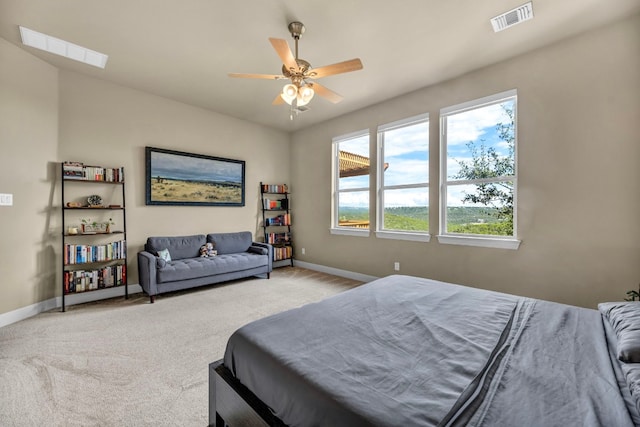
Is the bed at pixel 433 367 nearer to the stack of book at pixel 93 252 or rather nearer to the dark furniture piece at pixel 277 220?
the stack of book at pixel 93 252

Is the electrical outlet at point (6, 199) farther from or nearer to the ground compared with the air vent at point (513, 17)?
nearer to the ground

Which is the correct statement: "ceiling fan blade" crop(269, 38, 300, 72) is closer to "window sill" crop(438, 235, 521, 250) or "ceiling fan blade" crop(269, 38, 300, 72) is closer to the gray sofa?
"window sill" crop(438, 235, 521, 250)

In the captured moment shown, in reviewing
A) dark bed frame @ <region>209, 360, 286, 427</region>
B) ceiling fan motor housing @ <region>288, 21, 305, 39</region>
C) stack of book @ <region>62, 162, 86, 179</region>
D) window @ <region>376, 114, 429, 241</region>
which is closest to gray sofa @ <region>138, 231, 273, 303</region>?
stack of book @ <region>62, 162, 86, 179</region>

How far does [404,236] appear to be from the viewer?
4105mm

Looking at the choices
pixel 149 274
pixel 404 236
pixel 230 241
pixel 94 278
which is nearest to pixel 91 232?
pixel 94 278

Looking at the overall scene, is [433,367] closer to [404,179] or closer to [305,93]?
[305,93]

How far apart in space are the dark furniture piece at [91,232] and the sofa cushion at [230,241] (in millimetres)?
1267

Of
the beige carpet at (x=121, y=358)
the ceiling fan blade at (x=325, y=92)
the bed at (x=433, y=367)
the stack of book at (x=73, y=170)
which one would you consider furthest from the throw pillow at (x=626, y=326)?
the stack of book at (x=73, y=170)

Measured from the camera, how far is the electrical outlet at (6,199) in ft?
9.31

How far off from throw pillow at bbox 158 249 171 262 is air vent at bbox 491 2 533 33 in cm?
473

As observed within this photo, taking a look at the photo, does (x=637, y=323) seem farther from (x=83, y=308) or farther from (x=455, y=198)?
(x=83, y=308)

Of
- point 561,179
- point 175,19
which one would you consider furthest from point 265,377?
point 561,179

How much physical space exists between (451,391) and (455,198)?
3.18 metres

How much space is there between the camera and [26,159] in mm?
3039
